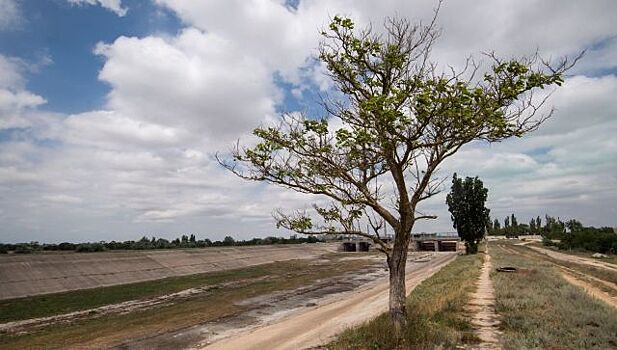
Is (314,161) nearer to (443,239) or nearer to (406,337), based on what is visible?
(406,337)

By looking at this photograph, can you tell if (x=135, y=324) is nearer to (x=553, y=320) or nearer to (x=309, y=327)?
(x=309, y=327)

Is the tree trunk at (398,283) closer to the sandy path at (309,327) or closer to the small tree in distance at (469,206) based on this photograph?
the sandy path at (309,327)

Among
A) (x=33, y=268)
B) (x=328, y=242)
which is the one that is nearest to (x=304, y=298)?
(x=33, y=268)

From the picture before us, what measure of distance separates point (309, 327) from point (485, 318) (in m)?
9.76

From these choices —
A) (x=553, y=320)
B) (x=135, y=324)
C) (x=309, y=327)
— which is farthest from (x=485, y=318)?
(x=135, y=324)

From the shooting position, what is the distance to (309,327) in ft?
84.5

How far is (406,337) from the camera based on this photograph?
14852 mm

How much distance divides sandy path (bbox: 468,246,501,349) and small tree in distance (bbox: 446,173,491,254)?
47923 millimetres

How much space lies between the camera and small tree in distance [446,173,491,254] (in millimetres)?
76312

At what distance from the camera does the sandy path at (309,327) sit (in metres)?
21.8

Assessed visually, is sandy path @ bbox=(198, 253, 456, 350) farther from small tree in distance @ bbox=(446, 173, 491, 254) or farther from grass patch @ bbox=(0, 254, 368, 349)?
small tree in distance @ bbox=(446, 173, 491, 254)

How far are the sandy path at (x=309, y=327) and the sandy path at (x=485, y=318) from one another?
5.77m

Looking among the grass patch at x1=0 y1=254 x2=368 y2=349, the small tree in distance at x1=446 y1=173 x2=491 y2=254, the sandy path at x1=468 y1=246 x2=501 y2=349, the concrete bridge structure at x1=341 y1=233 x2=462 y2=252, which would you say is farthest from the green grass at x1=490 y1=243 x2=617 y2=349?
the concrete bridge structure at x1=341 y1=233 x2=462 y2=252

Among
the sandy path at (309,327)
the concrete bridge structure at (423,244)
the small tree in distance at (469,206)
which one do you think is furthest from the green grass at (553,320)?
the concrete bridge structure at (423,244)
